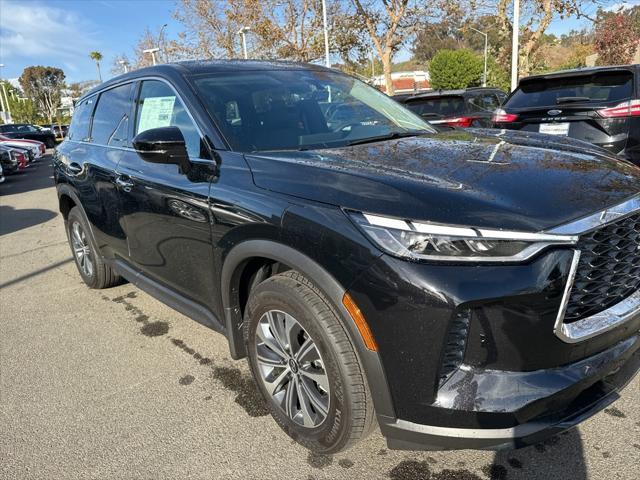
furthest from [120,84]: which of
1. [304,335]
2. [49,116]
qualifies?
[49,116]

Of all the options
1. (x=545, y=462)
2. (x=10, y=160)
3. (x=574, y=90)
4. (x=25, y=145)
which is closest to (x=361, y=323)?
(x=545, y=462)

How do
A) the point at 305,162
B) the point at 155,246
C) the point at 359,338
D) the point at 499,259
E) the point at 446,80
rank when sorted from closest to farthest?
the point at 499,259 < the point at 359,338 < the point at 305,162 < the point at 155,246 < the point at 446,80

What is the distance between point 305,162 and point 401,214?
Result: 25.5 inches

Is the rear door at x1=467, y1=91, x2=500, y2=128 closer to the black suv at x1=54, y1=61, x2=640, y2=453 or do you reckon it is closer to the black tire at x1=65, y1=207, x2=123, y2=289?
the black suv at x1=54, y1=61, x2=640, y2=453

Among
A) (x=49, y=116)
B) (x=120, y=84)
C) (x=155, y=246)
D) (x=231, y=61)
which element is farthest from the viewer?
(x=49, y=116)

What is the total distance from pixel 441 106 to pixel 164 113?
698 cm

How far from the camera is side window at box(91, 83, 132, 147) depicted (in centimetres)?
365

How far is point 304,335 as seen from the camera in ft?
7.21

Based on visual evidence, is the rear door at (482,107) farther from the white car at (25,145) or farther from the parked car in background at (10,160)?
the white car at (25,145)

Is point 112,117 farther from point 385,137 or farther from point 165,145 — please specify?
point 385,137

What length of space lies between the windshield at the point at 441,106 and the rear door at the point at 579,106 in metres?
2.72

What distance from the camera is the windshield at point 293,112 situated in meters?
2.74

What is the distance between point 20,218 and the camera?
29.4 feet

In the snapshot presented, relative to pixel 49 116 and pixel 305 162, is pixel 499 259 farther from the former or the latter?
pixel 49 116
